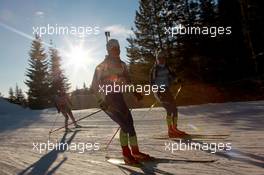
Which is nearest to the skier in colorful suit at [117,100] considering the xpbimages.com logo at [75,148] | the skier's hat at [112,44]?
the skier's hat at [112,44]

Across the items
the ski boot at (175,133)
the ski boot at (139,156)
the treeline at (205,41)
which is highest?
the treeline at (205,41)

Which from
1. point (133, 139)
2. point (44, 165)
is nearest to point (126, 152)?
point (133, 139)

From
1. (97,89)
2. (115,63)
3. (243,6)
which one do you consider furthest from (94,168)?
(243,6)

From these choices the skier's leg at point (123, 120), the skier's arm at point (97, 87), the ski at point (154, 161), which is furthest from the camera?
the skier's arm at point (97, 87)

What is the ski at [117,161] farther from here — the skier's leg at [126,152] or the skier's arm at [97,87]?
the skier's arm at [97,87]

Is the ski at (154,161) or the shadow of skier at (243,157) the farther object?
the ski at (154,161)

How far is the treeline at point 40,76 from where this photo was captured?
6012cm

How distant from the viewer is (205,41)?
34562mm

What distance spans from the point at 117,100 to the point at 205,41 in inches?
1109

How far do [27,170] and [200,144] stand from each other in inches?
135

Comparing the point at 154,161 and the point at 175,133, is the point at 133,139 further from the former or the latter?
the point at 175,133

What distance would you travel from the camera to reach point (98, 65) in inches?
297

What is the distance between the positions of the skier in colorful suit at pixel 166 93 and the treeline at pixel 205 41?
22797 mm

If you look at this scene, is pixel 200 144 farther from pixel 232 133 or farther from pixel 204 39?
Answer: pixel 204 39
